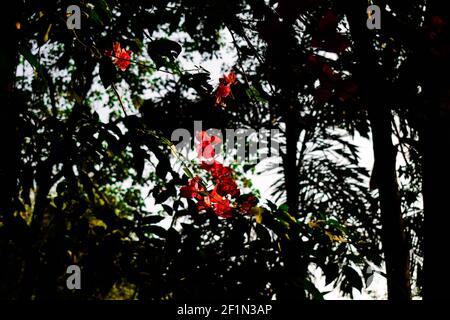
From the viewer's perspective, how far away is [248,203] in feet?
4.93

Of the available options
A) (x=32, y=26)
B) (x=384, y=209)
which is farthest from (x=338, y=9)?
(x=32, y=26)

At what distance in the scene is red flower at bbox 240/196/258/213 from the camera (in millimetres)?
1484

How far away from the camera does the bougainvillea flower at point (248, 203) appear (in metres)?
1.48

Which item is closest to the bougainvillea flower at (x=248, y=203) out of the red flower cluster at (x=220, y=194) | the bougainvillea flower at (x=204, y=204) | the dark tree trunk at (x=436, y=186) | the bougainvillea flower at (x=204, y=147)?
the red flower cluster at (x=220, y=194)

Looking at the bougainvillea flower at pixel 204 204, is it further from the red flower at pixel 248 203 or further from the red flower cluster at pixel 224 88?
the red flower cluster at pixel 224 88

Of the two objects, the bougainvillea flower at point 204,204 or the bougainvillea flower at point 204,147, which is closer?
the bougainvillea flower at point 204,204

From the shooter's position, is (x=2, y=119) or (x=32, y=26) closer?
(x=2, y=119)

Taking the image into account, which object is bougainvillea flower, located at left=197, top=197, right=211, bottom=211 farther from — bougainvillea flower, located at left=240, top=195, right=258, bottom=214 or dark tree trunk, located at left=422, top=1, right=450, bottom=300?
dark tree trunk, located at left=422, top=1, right=450, bottom=300

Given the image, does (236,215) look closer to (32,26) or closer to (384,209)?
(384,209)

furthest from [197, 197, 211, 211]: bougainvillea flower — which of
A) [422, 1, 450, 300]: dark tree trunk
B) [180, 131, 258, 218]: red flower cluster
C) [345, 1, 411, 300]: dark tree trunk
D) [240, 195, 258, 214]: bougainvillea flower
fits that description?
[422, 1, 450, 300]: dark tree trunk

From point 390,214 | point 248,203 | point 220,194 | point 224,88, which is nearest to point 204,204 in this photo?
point 220,194

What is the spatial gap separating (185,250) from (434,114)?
99 cm

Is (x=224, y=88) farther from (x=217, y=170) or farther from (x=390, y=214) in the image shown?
(x=390, y=214)

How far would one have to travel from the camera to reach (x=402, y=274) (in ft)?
5.85
